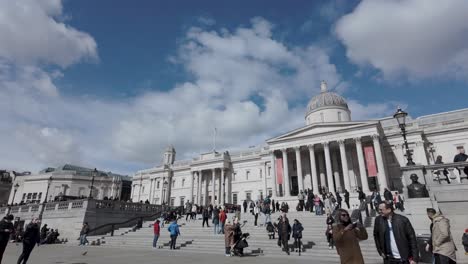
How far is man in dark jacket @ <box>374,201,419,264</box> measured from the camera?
4289 mm

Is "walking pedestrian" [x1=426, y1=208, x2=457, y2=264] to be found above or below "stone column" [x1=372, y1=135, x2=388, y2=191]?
below

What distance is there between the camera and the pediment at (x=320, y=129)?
34125mm

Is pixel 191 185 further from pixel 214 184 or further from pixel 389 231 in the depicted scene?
pixel 389 231

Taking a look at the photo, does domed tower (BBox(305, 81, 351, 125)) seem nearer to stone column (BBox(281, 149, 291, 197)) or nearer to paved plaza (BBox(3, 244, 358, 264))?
stone column (BBox(281, 149, 291, 197))

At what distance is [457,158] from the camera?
11.5 meters

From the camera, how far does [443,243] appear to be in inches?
212

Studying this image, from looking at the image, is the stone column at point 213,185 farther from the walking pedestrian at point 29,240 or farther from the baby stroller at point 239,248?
the walking pedestrian at point 29,240

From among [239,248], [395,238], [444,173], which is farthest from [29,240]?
[444,173]

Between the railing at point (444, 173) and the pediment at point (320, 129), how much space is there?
23.5 m

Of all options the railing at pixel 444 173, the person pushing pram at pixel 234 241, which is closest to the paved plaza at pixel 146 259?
the person pushing pram at pixel 234 241

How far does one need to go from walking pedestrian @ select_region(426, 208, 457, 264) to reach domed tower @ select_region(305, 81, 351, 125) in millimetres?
36626

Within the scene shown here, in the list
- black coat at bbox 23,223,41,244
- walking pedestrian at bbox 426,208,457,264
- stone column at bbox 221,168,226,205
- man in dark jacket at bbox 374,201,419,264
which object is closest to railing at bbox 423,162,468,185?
walking pedestrian at bbox 426,208,457,264

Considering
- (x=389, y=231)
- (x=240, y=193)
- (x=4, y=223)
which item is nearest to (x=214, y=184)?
(x=240, y=193)

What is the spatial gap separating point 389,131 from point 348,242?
127 feet
